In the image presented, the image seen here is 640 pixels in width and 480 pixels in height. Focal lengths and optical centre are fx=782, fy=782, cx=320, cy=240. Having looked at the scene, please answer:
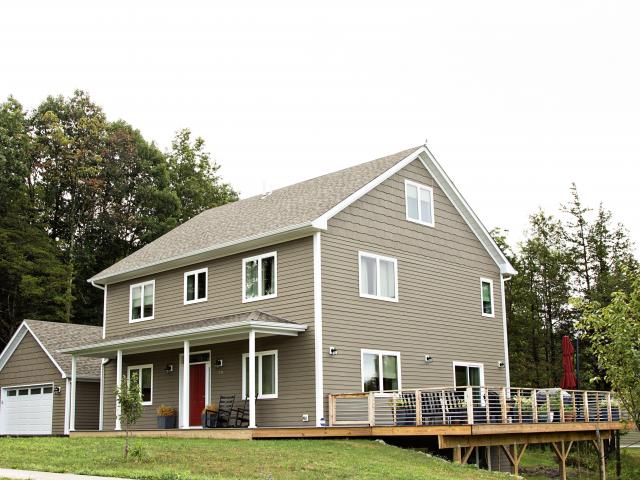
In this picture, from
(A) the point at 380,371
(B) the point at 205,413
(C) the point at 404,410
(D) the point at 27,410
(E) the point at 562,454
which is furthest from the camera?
(D) the point at 27,410

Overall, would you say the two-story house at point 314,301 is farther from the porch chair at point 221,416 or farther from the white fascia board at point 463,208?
the porch chair at point 221,416

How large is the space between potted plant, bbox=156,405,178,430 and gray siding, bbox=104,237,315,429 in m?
0.75

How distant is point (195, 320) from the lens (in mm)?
23859

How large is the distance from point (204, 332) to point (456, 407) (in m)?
6.86

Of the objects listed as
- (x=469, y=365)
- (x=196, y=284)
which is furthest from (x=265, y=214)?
(x=469, y=365)

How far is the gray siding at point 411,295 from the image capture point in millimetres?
20797

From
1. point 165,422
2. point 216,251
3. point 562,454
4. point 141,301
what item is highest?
point 216,251

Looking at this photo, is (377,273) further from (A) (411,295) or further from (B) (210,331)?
(B) (210,331)

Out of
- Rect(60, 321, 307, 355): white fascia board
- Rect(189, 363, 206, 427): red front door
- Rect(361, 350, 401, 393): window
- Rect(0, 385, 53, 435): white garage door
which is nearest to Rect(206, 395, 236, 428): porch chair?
Rect(189, 363, 206, 427): red front door

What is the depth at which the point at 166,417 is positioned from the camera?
75.2ft

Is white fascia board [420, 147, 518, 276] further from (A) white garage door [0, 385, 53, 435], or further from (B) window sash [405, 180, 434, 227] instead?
(A) white garage door [0, 385, 53, 435]

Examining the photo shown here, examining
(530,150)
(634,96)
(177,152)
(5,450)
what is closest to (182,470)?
(5,450)

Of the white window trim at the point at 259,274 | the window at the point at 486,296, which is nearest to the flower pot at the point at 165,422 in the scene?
the white window trim at the point at 259,274

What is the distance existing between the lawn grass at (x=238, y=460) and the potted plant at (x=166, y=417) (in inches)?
202
